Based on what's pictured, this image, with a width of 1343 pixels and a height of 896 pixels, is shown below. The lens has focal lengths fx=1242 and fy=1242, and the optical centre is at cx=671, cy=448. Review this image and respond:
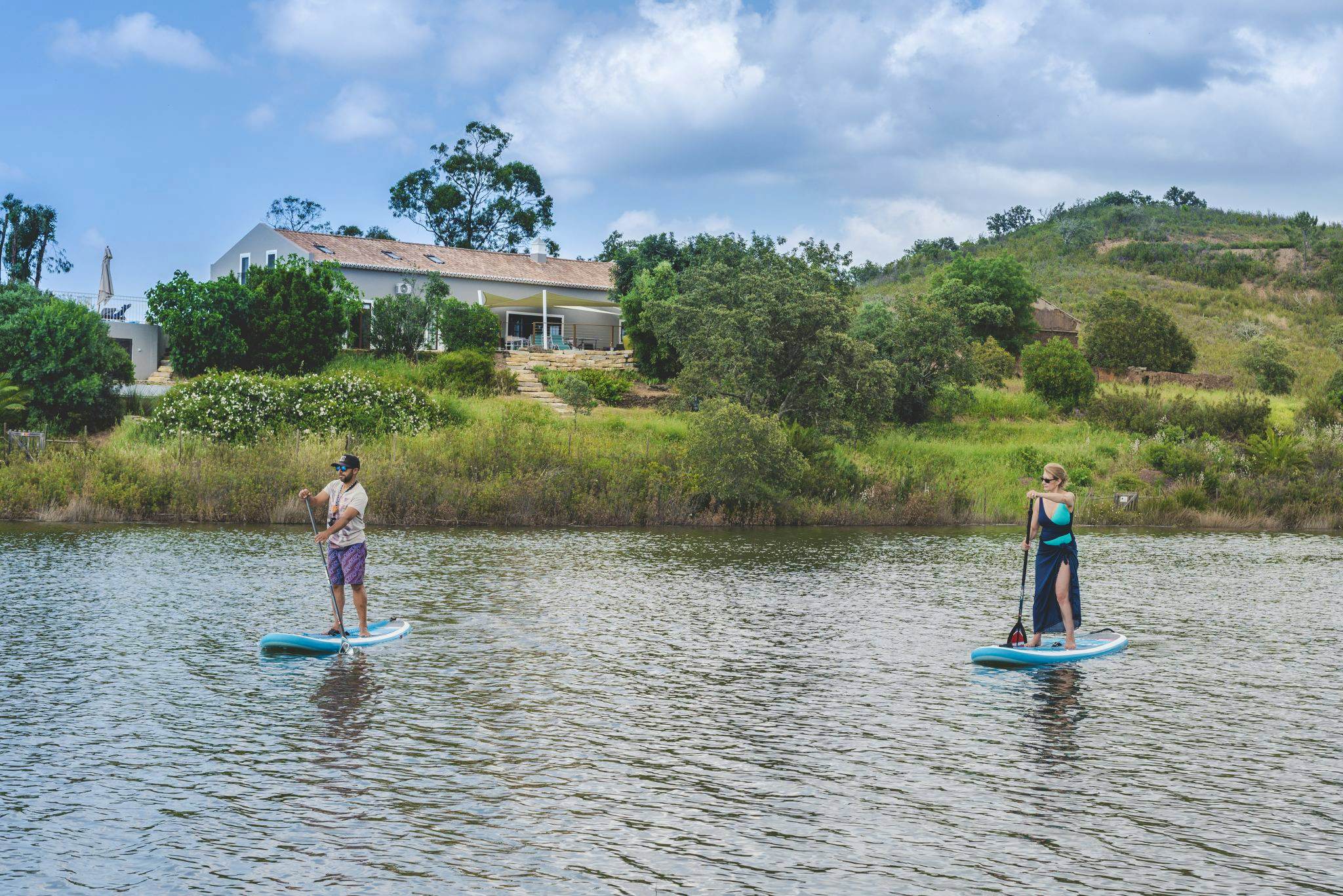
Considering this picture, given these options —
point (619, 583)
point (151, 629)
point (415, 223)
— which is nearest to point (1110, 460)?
point (619, 583)

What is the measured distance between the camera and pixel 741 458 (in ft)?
106

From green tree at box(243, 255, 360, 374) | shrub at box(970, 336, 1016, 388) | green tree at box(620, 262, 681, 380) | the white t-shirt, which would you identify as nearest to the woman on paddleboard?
the white t-shirt

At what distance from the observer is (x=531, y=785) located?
9352 millimetres

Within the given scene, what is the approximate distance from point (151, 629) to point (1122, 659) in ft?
38.7

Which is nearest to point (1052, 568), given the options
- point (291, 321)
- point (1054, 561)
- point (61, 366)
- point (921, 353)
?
point (1054, 561)

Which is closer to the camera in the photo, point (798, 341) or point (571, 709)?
point (571, 709)

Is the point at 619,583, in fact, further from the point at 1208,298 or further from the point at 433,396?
the point at 1208,298

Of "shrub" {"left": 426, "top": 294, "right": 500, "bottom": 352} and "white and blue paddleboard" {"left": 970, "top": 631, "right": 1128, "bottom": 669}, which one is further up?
"shrub" {"left": 426, "top": 294, "right": 500, "bottom": 352}

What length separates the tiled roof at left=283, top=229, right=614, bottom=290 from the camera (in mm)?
60781

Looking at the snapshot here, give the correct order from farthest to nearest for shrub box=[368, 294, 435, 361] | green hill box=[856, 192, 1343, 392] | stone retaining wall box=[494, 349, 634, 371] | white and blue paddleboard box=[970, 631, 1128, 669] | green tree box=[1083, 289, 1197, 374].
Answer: green hill box=[856, 192, 1343, 392] < green tree box=[1083, 289, 1197, 374] < stone retaining wall box=[494, 349, 634, 371] < shrub box=[368, 294, 435, 361] < white and blue paddleboard box=[970, 631, 1128, 669]

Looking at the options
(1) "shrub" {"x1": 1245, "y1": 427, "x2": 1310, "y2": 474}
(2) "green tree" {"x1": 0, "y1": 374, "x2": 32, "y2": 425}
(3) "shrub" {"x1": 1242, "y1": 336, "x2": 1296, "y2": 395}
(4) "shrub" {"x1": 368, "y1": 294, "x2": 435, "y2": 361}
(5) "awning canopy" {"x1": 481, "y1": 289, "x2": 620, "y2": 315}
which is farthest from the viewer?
(5) "awning canopy" {"x1": 481, "y1": 289, "x2": 620, "y2": 315}

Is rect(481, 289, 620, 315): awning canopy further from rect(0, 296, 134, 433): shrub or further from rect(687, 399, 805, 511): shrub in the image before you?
rect(687, 399, 805, 511): shrub

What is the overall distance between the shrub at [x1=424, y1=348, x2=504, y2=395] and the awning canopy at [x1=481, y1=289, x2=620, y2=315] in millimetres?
11341

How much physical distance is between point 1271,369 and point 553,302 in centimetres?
3467
